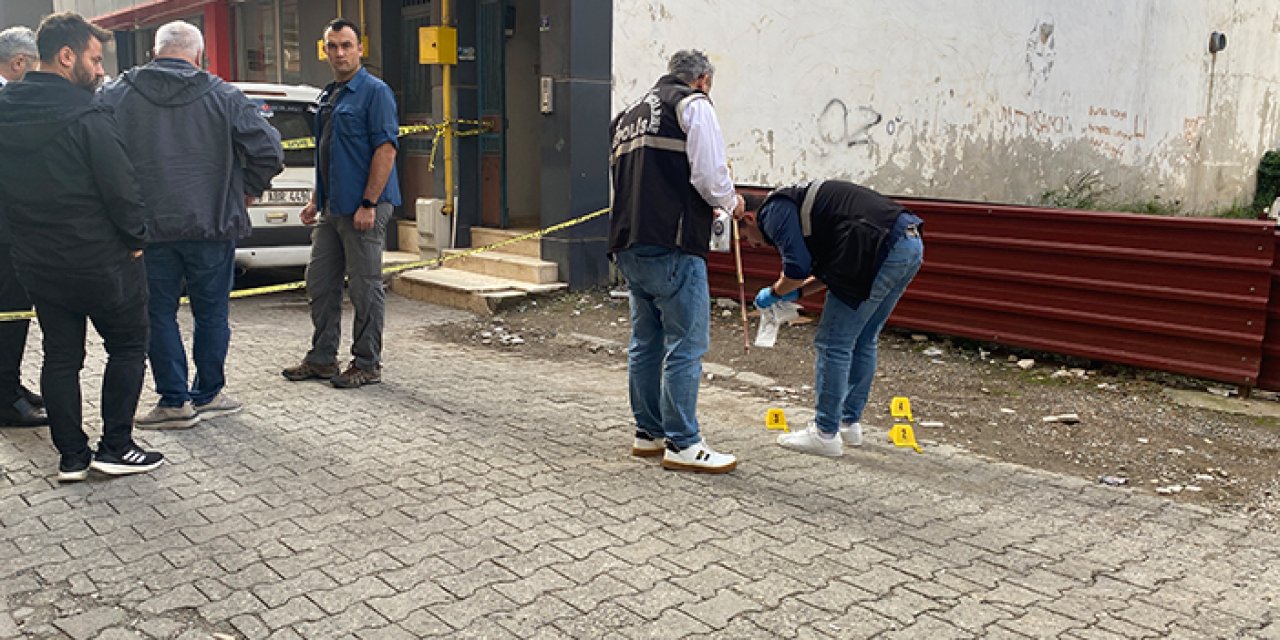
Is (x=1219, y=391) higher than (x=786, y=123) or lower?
lower

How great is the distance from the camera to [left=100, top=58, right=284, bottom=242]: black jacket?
551cm

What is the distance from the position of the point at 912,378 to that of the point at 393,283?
19.1 feet

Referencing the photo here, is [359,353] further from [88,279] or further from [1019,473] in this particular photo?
[1019,473]

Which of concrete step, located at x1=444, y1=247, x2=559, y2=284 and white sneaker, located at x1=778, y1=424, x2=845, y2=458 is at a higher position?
concrete step, located at x1=444, y1=247, x2=559, y2=284

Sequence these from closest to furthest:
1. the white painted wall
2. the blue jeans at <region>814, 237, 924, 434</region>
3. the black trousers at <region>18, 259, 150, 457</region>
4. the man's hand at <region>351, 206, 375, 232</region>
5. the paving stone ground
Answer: the paving stone ground, the black trousers at <region>18, 259, 150, 457</region>, the blue jeans at <region>814, 237, 924, 434</region>, the man's hand at <region>351, 206, 375, 232</region>, the white painted wall

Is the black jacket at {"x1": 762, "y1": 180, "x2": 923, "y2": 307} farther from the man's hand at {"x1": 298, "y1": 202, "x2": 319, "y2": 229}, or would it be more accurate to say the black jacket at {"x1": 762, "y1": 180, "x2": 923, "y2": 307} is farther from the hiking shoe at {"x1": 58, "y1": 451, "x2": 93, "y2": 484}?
the hiking shoe at {"x1": 58, "y1": 451, "x2": 93, "y2": 484}

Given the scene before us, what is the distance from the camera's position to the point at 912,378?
7289 mm

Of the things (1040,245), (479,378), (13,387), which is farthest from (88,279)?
(1040,245)

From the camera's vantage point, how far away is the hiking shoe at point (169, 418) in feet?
18.2

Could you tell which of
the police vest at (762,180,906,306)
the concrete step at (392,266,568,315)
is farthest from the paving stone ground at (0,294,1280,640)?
the concrete step at (392,266,568,315)

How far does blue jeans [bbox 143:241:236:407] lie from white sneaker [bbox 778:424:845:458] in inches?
124

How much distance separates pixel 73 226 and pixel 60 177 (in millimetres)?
208

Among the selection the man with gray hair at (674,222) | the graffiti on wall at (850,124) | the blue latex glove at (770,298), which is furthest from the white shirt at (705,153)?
the graffiti on wall at (850,124)

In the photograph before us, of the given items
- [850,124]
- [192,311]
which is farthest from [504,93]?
[192,311]
